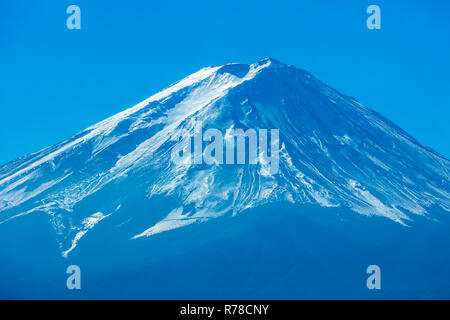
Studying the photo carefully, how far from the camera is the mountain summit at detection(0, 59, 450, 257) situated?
72750 mm

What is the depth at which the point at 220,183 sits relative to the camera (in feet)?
244

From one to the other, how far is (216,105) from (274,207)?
19600 millimetres

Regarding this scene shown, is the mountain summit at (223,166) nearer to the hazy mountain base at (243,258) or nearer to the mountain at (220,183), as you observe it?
the mountain at (220,183)

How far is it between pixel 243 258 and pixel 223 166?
13675 millimetres

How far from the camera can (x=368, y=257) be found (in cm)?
6850

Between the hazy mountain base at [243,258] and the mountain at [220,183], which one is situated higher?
the mountain at [220,183]

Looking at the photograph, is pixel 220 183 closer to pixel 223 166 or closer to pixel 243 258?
pixel 223 166

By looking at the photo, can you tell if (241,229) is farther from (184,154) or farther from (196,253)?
(184,154)

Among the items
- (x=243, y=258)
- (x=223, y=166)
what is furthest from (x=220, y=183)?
(x=243, y=258)

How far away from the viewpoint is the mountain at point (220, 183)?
6888cm

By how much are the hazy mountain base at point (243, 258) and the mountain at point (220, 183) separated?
0.63 ft

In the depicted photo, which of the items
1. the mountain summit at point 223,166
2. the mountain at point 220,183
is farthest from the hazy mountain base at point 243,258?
the mountain summit at point 223,166

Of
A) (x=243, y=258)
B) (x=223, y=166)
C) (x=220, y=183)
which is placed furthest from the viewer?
(x=223, y=166)
